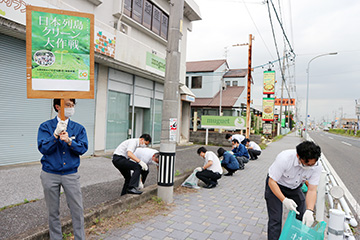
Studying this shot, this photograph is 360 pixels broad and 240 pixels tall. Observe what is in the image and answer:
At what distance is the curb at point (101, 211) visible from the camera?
268 cm

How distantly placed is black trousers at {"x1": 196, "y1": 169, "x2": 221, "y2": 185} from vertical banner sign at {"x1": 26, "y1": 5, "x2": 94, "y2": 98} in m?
4.12

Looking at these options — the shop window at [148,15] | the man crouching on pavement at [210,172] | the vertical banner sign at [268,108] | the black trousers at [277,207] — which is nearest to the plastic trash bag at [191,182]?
the man crouching on pavement at [210,172]

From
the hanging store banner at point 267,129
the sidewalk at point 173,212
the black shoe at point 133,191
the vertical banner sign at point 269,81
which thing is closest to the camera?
the sidewalk at point 173,212

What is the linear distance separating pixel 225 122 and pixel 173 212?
475 inches

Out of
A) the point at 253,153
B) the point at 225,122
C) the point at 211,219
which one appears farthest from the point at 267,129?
the point at 211,219

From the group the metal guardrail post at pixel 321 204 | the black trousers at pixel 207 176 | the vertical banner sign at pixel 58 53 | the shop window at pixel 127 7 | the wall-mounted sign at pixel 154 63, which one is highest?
the shop window at pixel 127 7

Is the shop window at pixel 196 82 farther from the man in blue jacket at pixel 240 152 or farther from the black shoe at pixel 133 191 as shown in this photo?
the black shoe at pixel 133 191

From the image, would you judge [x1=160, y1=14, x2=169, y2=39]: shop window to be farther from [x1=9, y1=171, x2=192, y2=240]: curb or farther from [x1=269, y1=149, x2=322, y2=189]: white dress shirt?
[x1=269, y1=149, x2=322, y2=189]: white dress shirt

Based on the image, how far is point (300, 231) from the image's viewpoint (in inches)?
92.4

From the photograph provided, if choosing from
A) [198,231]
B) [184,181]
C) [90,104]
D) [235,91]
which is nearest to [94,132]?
[90,104]

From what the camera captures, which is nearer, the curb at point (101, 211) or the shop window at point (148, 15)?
the curb at point (101, 211)

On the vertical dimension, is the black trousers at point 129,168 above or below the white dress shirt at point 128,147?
below

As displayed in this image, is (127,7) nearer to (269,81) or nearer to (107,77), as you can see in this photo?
(107,77)

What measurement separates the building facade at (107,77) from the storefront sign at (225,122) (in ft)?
8.68
